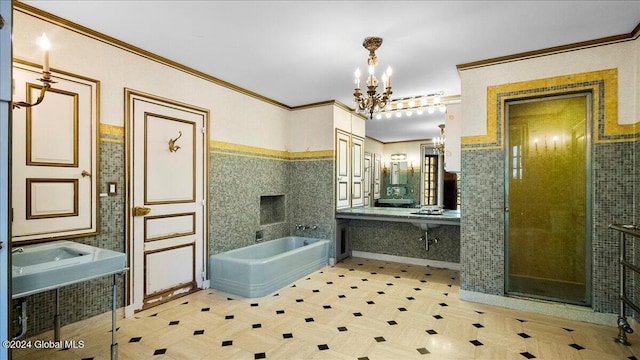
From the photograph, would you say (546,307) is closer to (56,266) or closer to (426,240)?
(426,240)

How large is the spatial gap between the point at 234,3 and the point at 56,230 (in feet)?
8.25

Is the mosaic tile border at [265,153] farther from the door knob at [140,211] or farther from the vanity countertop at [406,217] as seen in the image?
the door knob at [140,211]

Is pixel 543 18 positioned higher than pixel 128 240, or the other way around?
pixel 543 18

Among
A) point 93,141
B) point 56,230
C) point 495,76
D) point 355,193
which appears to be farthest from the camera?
point 355,193

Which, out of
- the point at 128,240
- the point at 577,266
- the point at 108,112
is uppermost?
the point at 108,112

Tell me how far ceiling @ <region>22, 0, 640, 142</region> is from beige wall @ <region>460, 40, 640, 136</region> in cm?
16

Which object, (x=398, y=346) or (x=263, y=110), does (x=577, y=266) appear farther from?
(x=263, y=110)

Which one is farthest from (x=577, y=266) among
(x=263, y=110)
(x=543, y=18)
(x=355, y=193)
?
(x=263, y=110)

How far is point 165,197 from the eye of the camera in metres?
3.54

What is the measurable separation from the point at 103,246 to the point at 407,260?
444cm

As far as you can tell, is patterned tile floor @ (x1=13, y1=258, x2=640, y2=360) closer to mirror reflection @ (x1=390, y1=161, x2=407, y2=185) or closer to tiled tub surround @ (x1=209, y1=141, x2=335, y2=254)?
tiled tub surround @ (x1=209, y1=141, x2=335, y2=254)

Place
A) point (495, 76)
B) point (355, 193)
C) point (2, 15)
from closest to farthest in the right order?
point (2, 15), point (495, 76), point (355, 193)

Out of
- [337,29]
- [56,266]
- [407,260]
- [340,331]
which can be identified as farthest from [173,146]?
[407,260]

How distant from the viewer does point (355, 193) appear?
19.5 feet
